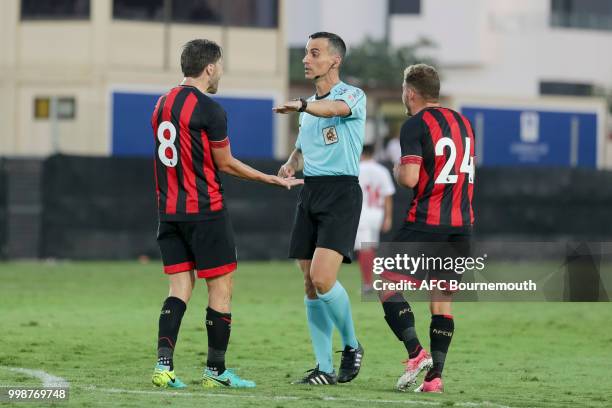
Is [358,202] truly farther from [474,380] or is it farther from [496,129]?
[496,129]

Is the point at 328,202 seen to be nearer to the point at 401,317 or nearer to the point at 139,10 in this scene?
the point at 401,317

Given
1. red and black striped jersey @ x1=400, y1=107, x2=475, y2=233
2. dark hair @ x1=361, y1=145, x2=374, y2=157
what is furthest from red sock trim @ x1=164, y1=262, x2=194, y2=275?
dark hair @ x1=361, y1=145, x2=374, y2=157

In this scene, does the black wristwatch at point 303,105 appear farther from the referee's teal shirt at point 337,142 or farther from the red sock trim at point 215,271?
the red sock trim at point 215,271

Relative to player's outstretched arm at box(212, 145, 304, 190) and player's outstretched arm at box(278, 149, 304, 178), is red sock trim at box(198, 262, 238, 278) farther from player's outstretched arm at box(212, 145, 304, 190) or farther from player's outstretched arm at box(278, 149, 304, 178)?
player's outstretched arm at box(278, 149, 304, 178)

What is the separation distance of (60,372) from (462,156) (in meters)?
3.17

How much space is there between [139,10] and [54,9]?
181cm

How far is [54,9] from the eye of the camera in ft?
109

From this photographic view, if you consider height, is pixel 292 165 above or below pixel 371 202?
→ above

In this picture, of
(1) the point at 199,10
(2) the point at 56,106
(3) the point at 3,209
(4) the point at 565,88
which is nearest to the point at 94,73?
(2) the point at 56,106

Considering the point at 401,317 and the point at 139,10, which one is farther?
the point at 139,10

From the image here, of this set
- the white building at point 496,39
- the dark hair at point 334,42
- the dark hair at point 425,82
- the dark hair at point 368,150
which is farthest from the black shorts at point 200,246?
the white building at point 496,39

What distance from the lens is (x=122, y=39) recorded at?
3331 cm

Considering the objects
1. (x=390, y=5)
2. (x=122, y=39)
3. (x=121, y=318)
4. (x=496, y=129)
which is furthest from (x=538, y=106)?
(x=121, y=318)

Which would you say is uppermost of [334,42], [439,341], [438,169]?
[334,42]
